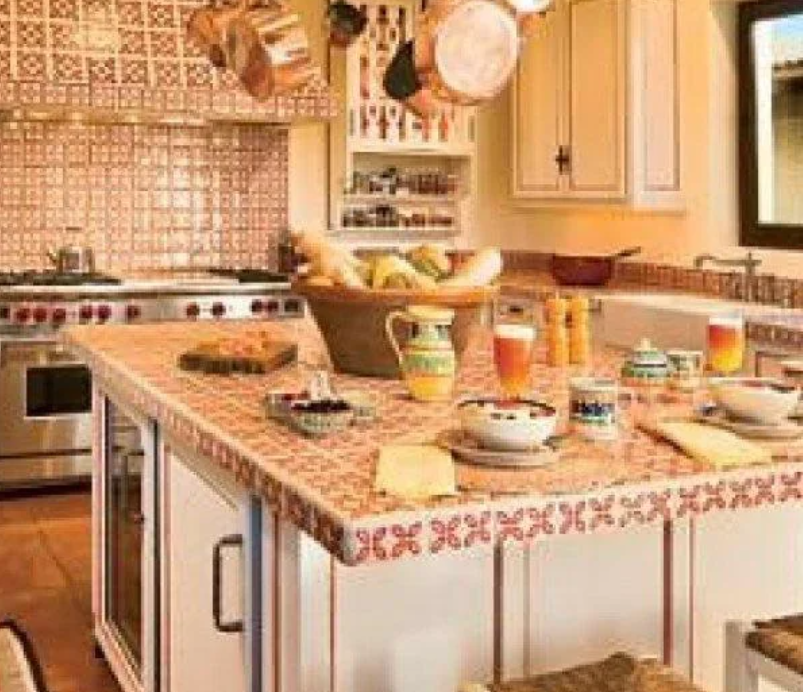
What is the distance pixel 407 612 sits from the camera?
185 centimetres

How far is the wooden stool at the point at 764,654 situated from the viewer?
171 cm

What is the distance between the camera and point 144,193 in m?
5.68

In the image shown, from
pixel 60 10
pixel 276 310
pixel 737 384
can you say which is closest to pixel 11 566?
pixel 276 310

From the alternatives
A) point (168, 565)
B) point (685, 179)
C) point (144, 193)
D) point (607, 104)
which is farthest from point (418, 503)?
point (144, 193)

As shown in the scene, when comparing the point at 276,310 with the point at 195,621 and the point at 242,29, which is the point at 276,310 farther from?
the point at 195,621

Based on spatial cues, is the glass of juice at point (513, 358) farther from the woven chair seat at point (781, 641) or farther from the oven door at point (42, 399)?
the oven door at point (42, 399)

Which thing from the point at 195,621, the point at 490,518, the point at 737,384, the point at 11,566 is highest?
the point at 737,384

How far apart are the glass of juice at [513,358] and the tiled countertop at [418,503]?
0.09 meters

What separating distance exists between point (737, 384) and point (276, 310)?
3.49 meters

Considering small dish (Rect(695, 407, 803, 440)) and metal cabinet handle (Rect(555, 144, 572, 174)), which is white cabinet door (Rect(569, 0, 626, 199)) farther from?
small dish (Rect(695, 407, 803, 440))

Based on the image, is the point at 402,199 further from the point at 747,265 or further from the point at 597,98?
the point at 747,265

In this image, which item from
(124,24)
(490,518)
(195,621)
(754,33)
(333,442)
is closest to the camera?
(490,518)

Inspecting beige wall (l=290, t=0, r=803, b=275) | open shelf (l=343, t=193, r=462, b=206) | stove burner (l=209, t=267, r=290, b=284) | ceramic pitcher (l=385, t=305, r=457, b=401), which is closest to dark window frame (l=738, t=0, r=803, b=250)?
beige wall (l=290, t=0, r=803, b=275)

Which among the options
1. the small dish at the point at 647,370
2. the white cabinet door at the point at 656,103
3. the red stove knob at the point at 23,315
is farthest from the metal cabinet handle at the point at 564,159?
the small dish at the point at 647,370
